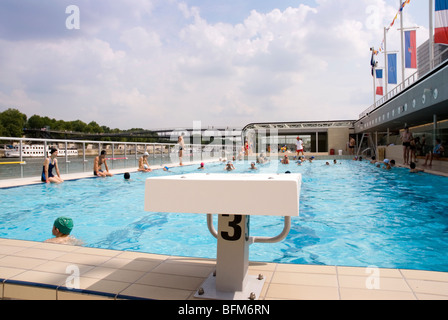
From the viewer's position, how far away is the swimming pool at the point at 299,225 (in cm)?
425

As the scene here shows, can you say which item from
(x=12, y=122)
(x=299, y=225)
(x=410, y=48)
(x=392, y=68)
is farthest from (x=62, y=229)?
(x=12, y=122)

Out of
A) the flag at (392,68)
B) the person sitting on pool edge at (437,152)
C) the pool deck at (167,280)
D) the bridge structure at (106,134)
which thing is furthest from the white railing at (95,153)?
A: the bridge structure at (106,134)

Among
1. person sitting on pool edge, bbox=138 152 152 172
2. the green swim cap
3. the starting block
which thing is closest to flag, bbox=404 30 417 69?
person sitting on pool edge, bbox=138 152 152 172

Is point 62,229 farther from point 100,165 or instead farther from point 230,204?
point 100,165

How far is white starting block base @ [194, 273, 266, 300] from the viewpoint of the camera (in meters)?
2.06

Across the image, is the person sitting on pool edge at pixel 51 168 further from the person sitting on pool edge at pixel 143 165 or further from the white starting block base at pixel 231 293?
the white starting block base at pixel 231 293

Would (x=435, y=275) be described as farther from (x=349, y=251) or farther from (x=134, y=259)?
(x=134, y=259)

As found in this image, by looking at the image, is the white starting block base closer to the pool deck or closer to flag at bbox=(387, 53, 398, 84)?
the pool deck

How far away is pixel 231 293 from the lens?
2.12 meters

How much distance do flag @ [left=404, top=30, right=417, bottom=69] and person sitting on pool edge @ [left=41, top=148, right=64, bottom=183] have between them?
1720cm

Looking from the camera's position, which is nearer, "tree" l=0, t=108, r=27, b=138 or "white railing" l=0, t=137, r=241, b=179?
"white railing" l=0, t=137, r=241, b=179

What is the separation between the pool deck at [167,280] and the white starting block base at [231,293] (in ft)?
0.19
